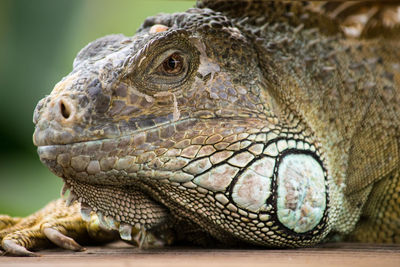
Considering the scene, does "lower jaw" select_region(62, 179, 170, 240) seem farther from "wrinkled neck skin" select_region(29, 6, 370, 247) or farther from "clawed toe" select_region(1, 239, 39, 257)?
"clawed toe" select_region(1, 239, 39, 257)

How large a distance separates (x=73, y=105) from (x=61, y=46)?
789cm

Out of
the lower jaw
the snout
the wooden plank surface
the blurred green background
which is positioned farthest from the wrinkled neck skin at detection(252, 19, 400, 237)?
the blurred green background

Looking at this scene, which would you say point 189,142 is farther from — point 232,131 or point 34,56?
point 34,56

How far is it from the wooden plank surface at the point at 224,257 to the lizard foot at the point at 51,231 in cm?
9

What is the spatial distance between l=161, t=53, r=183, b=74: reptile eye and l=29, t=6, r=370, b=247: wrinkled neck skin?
0.11ft

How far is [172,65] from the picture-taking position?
8.84 ft

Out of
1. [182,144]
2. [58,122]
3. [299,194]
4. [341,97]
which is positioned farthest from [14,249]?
[341,97]

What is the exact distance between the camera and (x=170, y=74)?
8.82 feet

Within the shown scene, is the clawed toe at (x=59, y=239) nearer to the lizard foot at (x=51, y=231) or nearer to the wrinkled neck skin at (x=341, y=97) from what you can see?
the lizard foot at (x=51, y=231)

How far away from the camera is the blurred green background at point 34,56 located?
8773 millimetres

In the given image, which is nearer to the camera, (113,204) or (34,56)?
(113,204)

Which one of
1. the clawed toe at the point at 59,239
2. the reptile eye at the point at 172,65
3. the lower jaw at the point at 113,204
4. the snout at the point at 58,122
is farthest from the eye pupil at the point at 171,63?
the clawed toe at the point at 59,239

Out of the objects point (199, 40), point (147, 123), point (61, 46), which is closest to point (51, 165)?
point (147, 123)

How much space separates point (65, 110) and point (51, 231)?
88cm
